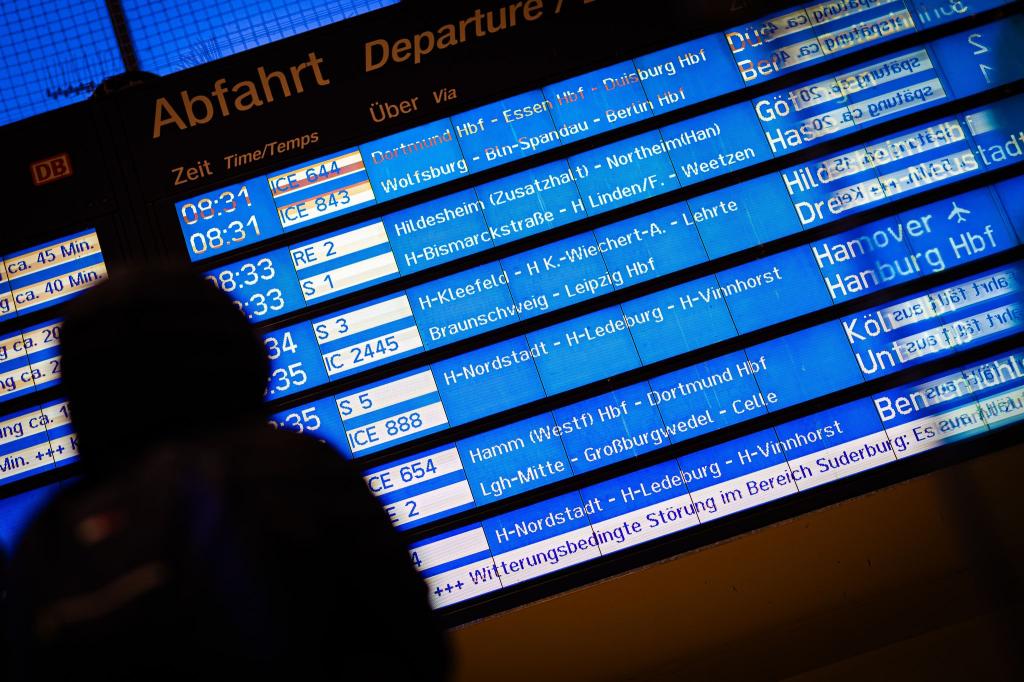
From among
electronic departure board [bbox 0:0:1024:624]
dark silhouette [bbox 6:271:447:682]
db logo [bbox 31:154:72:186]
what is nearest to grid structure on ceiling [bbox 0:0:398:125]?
electronic departure board [bbox 0:0:1024:624]

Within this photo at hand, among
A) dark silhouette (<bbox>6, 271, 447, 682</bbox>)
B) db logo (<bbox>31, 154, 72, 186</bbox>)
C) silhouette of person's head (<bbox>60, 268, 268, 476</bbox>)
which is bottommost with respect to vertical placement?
dark silhouette (<bbox>6, 271, 447, 682</bbox>)

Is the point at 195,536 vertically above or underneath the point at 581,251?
underneath

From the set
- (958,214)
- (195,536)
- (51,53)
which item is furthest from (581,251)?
(51,53)

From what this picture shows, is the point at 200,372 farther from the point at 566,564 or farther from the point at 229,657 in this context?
the point at 566,564

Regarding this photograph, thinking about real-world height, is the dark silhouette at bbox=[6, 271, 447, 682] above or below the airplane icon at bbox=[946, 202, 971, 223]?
below

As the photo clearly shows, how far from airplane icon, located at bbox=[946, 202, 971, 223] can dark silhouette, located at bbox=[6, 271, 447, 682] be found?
285 centimetres

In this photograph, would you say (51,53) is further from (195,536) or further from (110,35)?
(195,536)

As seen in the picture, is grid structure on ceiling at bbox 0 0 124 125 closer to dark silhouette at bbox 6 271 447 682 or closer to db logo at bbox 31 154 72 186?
db logo at bbox 31 154 72 186

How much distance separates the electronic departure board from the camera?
10.3 feet

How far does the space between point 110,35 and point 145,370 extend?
2730 mm

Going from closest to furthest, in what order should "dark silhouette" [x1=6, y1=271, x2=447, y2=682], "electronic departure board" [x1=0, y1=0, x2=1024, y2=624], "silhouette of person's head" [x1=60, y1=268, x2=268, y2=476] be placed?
"dark silhouette" [x1=6, y1=271, x2=447, y2=682]
"silhouette of person's head" [x1=60, y1=268, x2=268, y2=476]
"electronic departure board" [x1=0, y1=0, x2=1024, y2=624]

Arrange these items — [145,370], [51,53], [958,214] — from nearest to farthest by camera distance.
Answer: [145,370] < [958,214] < [51,53]

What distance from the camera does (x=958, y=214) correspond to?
3.26m

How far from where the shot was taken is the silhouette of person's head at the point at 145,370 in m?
1.36
